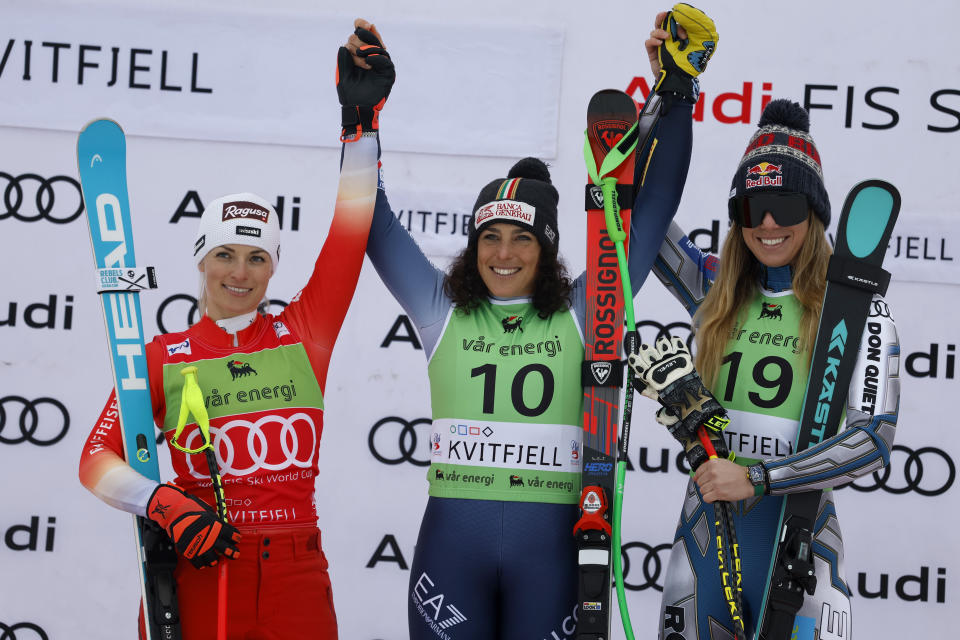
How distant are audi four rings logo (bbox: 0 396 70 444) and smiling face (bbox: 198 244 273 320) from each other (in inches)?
67.6

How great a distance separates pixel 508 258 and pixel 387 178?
1499 millimetres

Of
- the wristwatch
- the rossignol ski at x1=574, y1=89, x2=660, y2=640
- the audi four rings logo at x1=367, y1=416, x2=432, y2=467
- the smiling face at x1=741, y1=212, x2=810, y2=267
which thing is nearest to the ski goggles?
the smiling face at x1=741, y1=212, x2=810, y2=267

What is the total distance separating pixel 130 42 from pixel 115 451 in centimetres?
209

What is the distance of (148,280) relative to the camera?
2383mm

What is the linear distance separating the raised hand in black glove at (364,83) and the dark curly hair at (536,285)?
0.43 metres

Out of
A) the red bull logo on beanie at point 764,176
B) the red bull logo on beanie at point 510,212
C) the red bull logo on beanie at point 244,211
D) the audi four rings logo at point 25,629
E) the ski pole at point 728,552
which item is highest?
the red bull logo on beanie at point 764,176

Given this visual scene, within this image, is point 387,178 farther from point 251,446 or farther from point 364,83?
point 251,446

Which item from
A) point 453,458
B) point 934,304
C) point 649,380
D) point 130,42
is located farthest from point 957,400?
point 130,42

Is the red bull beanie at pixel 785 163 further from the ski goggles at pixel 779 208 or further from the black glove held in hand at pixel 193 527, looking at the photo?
the black glove held in hand at pixel 193 527

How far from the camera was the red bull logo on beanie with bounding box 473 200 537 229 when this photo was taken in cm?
233

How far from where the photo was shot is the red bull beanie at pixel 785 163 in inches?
88.7

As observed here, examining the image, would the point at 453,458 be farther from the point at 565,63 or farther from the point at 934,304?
the point at 934,304

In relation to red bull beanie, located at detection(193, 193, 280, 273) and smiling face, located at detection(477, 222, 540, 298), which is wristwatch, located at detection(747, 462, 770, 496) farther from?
red bull beanie, located at detection(193, 193, 280, 273)

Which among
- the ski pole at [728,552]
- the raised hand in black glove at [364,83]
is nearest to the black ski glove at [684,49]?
the raised hand in black glove at [364,83]
